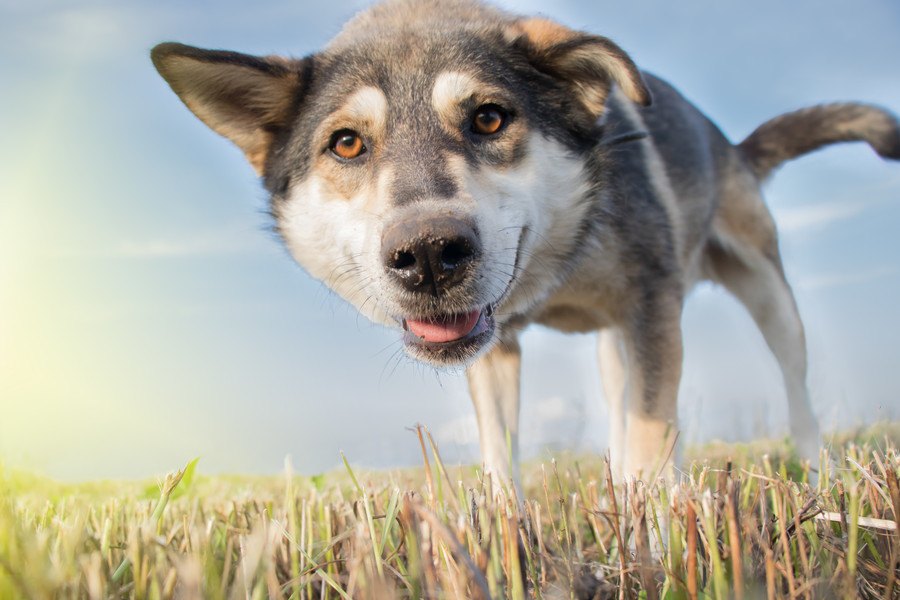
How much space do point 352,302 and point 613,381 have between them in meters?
2.64

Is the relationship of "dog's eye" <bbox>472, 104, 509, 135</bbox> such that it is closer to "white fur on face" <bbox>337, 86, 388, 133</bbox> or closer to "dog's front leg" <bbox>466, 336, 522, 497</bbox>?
"white fur on face" <bbox>337, 86, 388, 133</bbox>

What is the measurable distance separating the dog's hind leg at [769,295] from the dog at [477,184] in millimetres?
1031

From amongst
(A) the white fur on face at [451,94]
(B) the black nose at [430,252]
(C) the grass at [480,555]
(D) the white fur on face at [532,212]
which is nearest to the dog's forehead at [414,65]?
(A) the white fur on face at [451,94]

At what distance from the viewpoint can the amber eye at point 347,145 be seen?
316 centimetres

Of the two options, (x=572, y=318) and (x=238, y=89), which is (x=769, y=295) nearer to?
(x=572, y=318)

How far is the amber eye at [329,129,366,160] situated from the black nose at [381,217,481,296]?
0.74 m

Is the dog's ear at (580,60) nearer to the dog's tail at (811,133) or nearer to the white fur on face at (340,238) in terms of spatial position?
the white fur on face at (340,238)

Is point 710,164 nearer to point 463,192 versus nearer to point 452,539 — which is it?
point 463,192

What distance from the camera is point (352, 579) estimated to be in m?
1.36

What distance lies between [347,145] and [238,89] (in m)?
0.65

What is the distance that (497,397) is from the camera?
401cm

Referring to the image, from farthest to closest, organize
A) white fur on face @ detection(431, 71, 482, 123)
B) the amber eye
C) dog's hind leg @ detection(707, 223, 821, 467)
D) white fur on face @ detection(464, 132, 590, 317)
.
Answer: dog's hind leg @ detection(707, 223, 821, 467) < the amber eye < white fur on face @ detection(431, 71, 482, 123) < white fur on face @ detection(464, 132, 590, 317)

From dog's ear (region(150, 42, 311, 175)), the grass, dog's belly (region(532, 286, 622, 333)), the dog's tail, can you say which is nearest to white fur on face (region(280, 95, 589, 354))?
dog's belly (region(532, 286, 622, 333))

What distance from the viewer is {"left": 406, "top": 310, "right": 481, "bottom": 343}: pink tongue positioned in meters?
2.85
